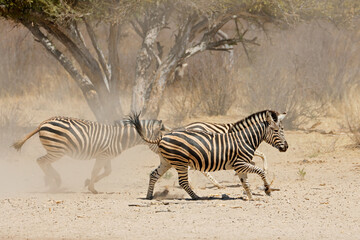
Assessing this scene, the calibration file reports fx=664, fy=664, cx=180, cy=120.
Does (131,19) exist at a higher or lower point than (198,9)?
lower

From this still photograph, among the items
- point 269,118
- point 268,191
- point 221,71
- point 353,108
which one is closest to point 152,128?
point 269,118

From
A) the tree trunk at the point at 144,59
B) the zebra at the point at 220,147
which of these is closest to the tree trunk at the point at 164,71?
the tree trunk at the point at 144,59

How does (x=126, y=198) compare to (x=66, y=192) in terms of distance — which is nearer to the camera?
(x=126, y=198)

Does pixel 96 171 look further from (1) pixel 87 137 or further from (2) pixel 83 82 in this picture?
(2) pixel 83 82

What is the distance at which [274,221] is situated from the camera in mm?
7875

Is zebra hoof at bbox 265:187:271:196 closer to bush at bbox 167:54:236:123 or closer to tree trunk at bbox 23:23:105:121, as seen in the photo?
tree trunk at bbox 23:23:105:121

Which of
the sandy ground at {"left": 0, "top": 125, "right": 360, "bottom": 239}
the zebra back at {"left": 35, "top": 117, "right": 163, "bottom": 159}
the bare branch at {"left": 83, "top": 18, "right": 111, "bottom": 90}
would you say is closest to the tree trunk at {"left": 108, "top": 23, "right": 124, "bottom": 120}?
the bare branch at {"left": 83, "top": 18, "right": 111, "bottom": 90}

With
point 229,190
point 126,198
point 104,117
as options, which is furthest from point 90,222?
point 104,117

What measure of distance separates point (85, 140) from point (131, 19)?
660cm

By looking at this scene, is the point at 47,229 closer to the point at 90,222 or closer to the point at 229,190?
the point at 90,222

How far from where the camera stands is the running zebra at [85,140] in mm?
10883

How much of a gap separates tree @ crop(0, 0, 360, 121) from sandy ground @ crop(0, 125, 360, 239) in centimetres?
387

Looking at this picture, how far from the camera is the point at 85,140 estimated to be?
1102 centimetres

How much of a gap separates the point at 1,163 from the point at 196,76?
23.7 ft
